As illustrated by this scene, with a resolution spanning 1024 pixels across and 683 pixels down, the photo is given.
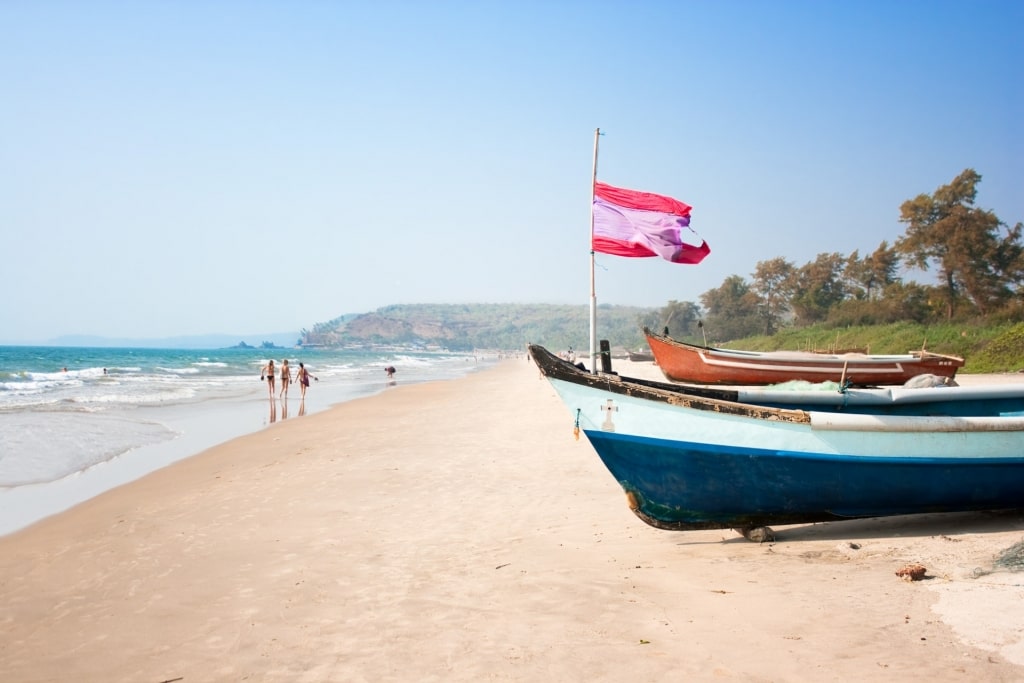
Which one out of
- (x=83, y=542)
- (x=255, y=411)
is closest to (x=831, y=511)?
(x=83, y=542)

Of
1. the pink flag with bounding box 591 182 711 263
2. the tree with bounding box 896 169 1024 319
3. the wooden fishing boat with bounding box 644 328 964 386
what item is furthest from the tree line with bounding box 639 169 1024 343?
the pink flag with bounding box 591 182 711 263

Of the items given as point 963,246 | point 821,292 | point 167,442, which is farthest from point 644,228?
point 821,292

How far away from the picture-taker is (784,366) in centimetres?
2264

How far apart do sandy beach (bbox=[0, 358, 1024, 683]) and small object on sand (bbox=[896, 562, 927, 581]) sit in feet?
0.29

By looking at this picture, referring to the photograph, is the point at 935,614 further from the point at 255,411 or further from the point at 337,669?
the point at 255,411

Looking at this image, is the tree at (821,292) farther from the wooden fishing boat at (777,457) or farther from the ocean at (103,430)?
the wooden fishing boat at (777,457)

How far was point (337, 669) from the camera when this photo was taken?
4145mm

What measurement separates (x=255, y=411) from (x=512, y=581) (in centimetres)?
1804

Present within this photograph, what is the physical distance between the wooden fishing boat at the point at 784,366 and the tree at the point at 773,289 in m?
52.3

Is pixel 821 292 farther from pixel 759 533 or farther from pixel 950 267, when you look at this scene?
pixel 759 533

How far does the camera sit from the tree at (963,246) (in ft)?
149

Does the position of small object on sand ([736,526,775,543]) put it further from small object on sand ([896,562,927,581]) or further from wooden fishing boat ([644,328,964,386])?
wooden fishing boat ([644,328,964,386])

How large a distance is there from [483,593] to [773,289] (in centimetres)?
7549

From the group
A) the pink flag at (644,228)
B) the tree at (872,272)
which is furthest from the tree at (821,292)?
the pink flag at (644,228)
